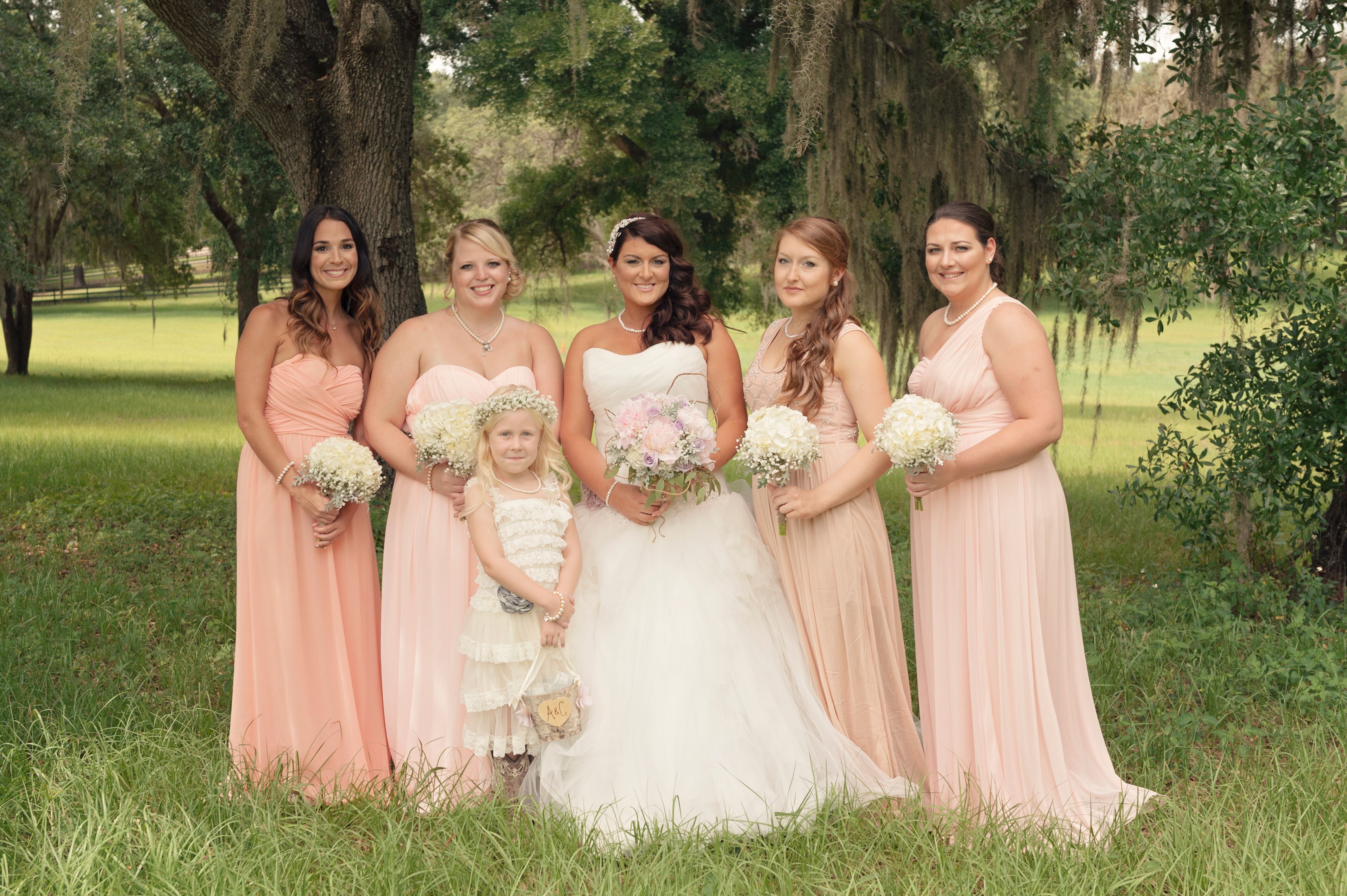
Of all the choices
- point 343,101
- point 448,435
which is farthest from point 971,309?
point 343,101

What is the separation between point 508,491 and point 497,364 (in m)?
0.58

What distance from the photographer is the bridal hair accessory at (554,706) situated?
373 centimetres

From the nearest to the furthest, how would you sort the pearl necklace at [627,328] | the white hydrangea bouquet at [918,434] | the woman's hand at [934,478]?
the white hydrangea bouquet at [918,434] < the woman's hand at [934,478] < the pearl necklace at [627,328]

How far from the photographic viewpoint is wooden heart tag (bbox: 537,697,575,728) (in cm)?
372

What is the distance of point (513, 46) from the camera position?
513 inches

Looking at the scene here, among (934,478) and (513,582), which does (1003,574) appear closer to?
(934,478)

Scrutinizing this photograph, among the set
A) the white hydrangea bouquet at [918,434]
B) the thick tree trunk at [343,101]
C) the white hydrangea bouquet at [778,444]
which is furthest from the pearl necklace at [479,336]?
the thick tree trunk at [343,101]

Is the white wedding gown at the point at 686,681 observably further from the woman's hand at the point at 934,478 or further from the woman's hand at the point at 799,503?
the woman's hand at the point at 934,478

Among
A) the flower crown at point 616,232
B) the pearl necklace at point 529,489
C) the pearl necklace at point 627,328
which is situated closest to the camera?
the pearl necklace at point 529,489

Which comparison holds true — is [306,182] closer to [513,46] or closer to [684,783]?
[684,783]

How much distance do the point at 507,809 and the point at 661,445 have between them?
4.63 ft

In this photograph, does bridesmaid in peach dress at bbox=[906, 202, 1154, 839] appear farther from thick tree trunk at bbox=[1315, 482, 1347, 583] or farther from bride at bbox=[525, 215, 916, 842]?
thick tree trunk at bbox=[1315, 482, 1347, 583]

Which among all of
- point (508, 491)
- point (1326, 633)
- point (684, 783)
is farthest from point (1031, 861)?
point (1326, 633)

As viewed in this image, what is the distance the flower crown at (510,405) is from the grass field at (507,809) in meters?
1.39
